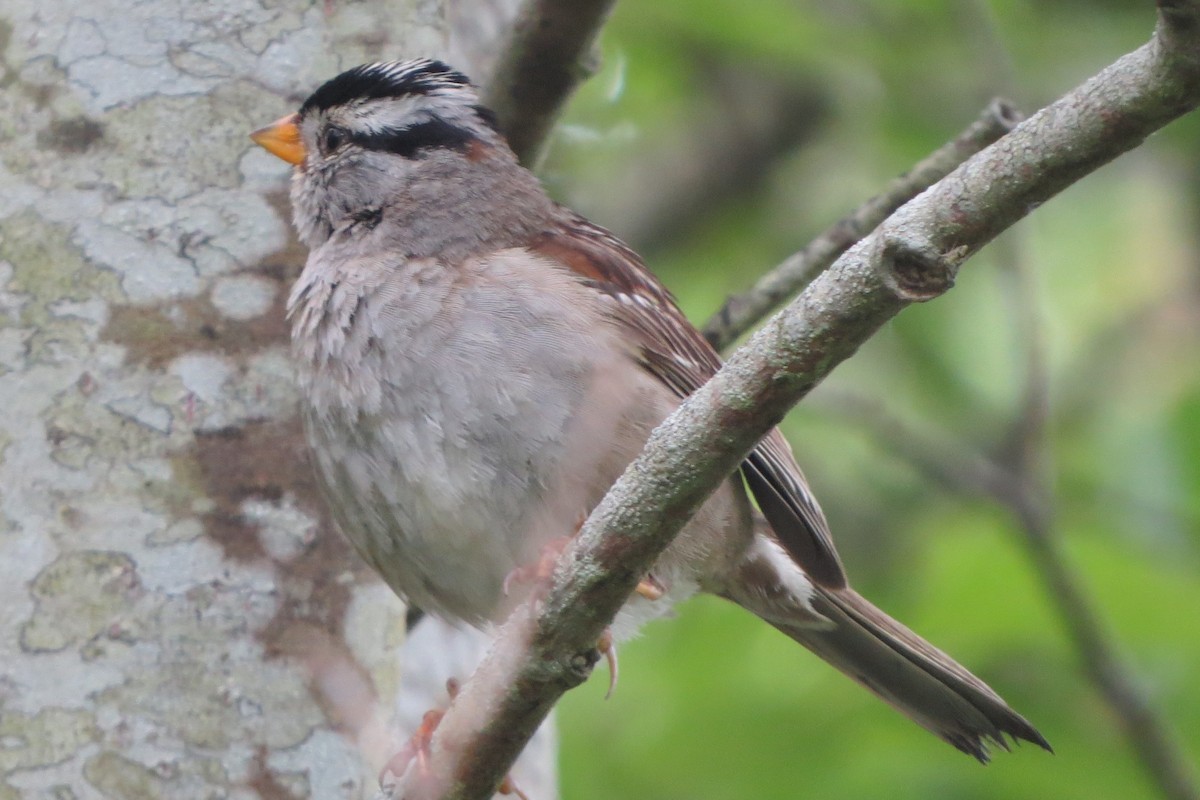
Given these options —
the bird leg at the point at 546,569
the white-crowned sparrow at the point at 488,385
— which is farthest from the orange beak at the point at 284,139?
the bird leg at the point at 546,569

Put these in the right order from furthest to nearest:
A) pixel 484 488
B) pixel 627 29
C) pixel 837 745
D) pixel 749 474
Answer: pixel 627 29 → pixel 837 745 → pixel 749 474 → pixel 484 488

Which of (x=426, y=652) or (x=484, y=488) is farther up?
(x=484, y=488)

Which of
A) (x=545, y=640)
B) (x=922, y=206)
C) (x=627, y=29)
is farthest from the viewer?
(x=627, y=29)

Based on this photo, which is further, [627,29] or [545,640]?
[627,29]

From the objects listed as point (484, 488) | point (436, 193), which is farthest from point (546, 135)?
point (484, 488)

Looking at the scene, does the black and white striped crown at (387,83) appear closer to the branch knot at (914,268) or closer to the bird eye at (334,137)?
the bird eye at (334,137)

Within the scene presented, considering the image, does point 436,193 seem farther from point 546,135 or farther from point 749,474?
point 749,474
